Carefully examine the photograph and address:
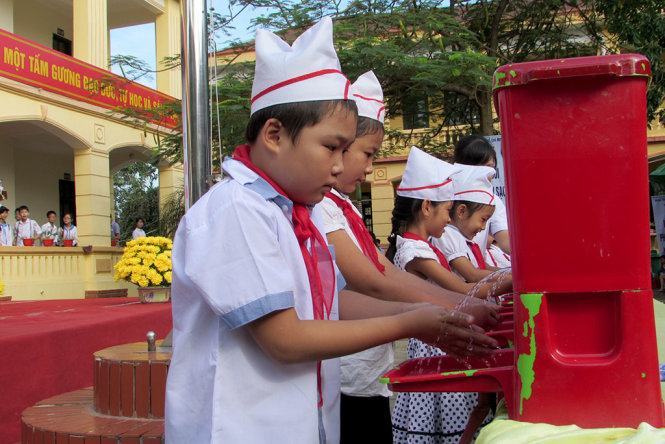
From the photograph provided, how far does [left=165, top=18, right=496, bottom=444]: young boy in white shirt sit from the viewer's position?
127 cm

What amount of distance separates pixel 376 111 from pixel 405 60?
6.38m

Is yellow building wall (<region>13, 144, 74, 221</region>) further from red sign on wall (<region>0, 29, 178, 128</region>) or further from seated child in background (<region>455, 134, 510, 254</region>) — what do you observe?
seated child in background (<region>455, 134, 510, 254</region>)

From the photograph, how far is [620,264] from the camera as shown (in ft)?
3.65

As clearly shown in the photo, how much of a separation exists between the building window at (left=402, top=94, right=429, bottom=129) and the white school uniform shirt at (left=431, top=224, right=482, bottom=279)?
698 centimetres

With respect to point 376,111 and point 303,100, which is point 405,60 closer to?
point 376,111

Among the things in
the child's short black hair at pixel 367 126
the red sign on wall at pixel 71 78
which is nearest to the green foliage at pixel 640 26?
the red sign on wall at pixel 71 78

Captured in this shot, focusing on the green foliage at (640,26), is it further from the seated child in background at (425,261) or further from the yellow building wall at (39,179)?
the yellow building wall at (39,179)

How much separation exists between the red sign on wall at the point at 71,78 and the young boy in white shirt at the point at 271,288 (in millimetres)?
9856

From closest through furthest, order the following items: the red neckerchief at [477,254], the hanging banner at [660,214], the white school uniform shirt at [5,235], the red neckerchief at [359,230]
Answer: the red neckerchief at [359,230] → the red neckerchief at [477,254] → the white school uniform shirt at [5,235] → the hanging banner at [660,214]

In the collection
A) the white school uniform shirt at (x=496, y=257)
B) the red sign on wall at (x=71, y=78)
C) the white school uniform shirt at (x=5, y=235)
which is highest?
the red sign on wall at (x=71, y=78)

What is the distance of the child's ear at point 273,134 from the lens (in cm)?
140

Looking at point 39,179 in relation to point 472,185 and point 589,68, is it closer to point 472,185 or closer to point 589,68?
point 472,185

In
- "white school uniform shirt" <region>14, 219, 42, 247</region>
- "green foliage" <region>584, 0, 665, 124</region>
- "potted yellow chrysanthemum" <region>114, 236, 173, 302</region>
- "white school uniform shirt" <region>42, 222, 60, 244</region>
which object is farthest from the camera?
"white school uniform shirt" <region>42, 222, 60, 244</region>

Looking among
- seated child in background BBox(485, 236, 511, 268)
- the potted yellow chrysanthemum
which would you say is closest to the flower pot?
the potted yellow chrysanthemum
